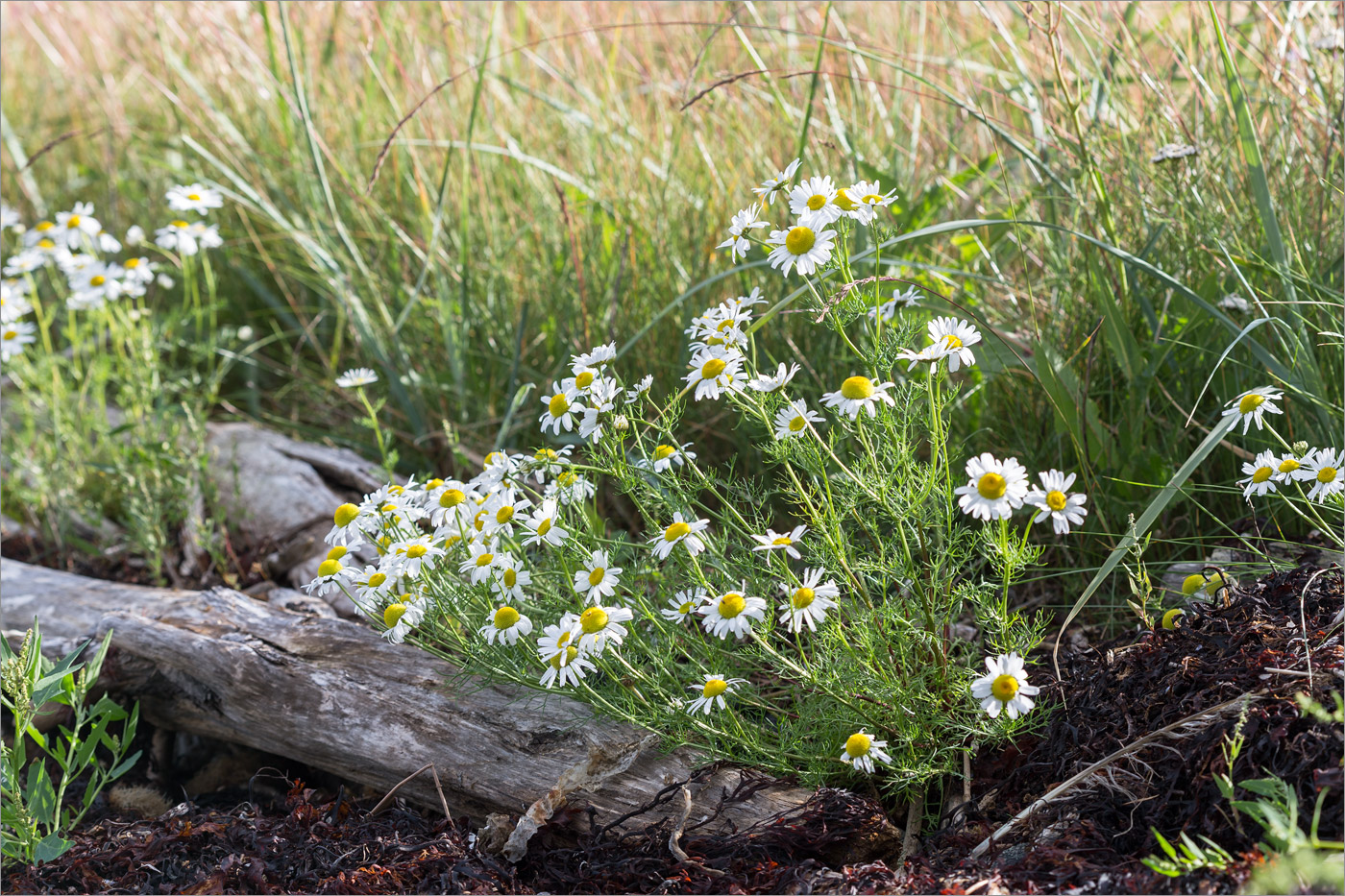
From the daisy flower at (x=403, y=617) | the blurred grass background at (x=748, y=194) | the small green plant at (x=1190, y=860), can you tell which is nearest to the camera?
the small green plant at (x=1190, y=860)

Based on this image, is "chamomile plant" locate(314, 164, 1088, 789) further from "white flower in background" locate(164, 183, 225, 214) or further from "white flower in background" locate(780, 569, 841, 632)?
"white flower in background" locate(164, 183, 225, 214)

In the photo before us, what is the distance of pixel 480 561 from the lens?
1.83 m

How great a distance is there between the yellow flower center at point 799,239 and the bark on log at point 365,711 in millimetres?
891

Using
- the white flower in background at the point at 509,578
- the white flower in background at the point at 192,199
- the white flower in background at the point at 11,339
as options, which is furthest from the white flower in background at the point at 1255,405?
the white flower in background at the point at 11,339

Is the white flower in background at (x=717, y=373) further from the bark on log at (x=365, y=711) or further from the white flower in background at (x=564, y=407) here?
the bark on log at (x=365, y=711)

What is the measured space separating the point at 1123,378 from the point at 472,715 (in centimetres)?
171

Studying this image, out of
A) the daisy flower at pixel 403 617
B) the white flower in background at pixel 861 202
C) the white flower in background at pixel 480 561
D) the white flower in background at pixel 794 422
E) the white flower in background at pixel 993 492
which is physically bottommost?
the daisy flower at pixel 403 617

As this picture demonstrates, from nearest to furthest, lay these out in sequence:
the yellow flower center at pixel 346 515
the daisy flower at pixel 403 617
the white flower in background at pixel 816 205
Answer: the white flower in background at pixel 816 205
the daisy flower at pixel 403 617
the yellow flower center at pixel 346 515

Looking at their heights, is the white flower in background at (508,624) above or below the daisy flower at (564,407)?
below

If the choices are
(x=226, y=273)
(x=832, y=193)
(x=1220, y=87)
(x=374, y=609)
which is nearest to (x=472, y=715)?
(x=374, y=609)

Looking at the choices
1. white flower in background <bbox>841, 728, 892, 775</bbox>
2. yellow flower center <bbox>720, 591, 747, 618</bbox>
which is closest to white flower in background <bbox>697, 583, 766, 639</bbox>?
yellow flower center <bbox>720, 591, 747, 618</bbox>

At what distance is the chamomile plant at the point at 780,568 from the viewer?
63.4 inches

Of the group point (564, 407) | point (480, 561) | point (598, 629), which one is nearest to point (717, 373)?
point (564, 407)

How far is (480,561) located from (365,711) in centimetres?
53
